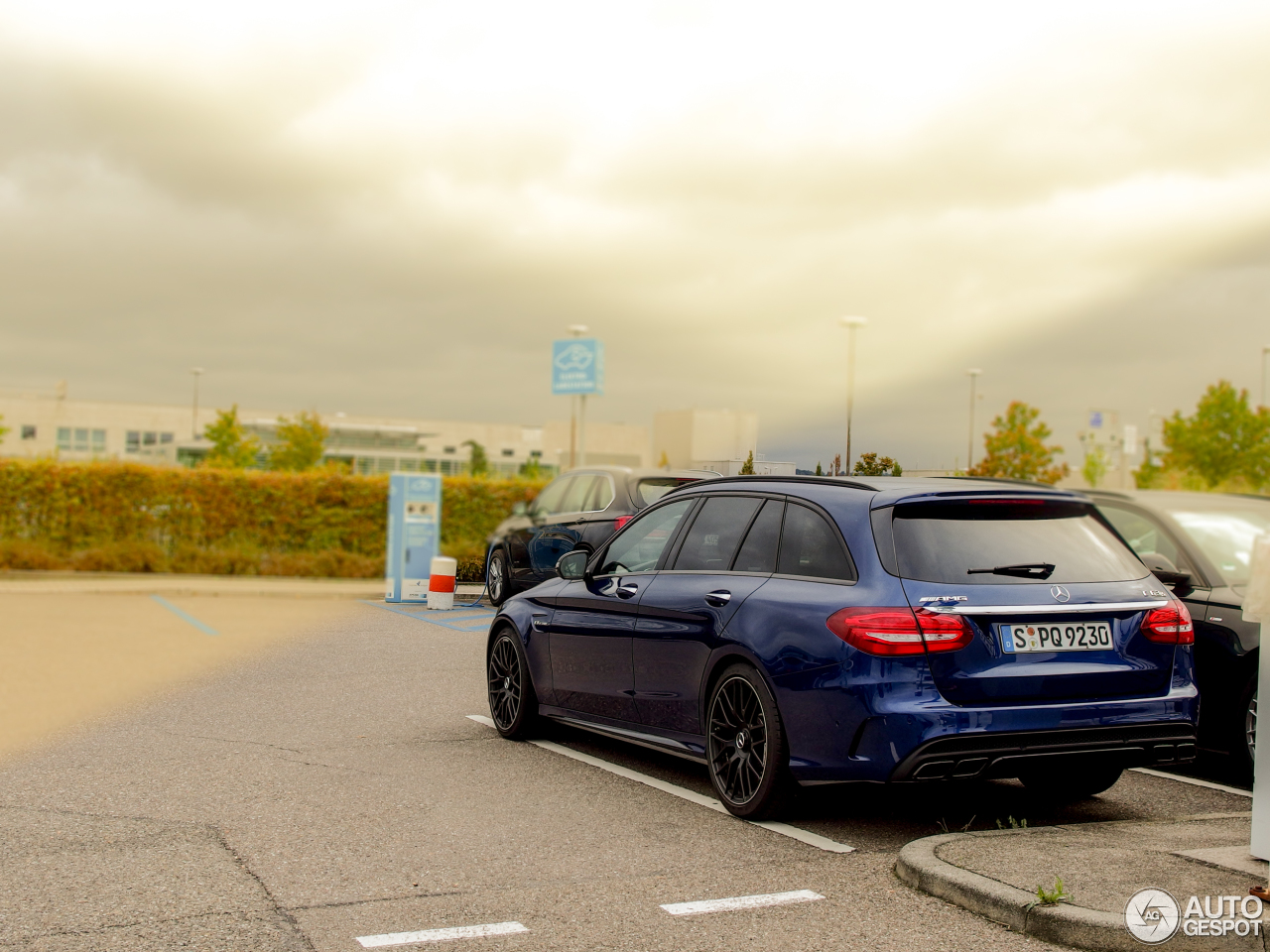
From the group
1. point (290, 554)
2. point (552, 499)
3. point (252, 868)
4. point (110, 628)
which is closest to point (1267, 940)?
point (252, 868)

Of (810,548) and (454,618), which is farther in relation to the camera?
(454,618)

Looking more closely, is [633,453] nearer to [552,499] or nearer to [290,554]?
[290,554]

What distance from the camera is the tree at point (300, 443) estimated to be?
212ft

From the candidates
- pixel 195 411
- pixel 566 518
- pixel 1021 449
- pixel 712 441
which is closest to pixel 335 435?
pixel 195 411

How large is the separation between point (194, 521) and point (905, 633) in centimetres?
2089

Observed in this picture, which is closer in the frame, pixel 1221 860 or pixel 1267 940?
pixel 1267 940

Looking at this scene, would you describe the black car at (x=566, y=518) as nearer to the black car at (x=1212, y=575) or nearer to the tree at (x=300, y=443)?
the black car at (x=1212, y=575)

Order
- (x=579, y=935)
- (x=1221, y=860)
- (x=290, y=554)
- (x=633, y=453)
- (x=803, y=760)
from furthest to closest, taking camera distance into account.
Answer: (x=633, y=453), (x=290, y=554), (x=803, y=760), (x=1221, y=860), (x=579, y=935)

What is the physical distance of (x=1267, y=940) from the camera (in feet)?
12.9

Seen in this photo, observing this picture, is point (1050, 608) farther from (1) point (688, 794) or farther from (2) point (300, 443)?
(2) point (300, 443)

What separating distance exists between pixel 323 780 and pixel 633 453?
98.8 metres

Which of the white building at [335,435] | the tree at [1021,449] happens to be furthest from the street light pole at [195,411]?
the tree at [1021,449]

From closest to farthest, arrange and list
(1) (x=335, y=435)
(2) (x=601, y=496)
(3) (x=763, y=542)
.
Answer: (3) (x=763, y=542) < (2) (x=601, y=496) < (1) (x=335, y=435)

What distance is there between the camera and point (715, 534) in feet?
21.4
